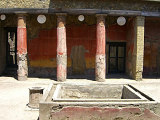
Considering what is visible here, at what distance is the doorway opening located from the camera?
1278cm

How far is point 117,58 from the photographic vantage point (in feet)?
42.2

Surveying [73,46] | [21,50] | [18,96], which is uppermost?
[73,46]

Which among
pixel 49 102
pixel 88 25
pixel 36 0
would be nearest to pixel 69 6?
pixel 36 0

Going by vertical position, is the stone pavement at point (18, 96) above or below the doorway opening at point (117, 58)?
below

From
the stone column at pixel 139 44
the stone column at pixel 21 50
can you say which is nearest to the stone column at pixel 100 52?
the stone column at pixel 139 44

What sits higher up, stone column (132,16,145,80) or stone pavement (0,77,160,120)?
stone column (132,16,145,80)

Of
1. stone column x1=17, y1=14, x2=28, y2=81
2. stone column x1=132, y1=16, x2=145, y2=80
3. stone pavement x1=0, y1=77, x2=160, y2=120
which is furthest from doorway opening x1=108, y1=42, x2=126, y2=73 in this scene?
stone column x1=17, y1=14, x2=28, y2=81

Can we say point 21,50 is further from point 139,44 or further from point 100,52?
point 139,44

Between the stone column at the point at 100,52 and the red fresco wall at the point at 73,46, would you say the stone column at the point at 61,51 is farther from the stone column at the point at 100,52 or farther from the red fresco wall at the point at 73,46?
the red fresco wall at the point at 73,46

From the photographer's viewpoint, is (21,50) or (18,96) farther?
(21,50)

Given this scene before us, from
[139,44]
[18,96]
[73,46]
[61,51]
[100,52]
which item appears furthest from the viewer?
[73,46]

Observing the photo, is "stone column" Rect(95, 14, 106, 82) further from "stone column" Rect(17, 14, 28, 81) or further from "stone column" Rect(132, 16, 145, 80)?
"stone column" Rect(17, 14, 28, 81)

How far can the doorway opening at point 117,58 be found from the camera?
41.9 ft

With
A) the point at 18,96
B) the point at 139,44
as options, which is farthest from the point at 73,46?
the point at 18,96
